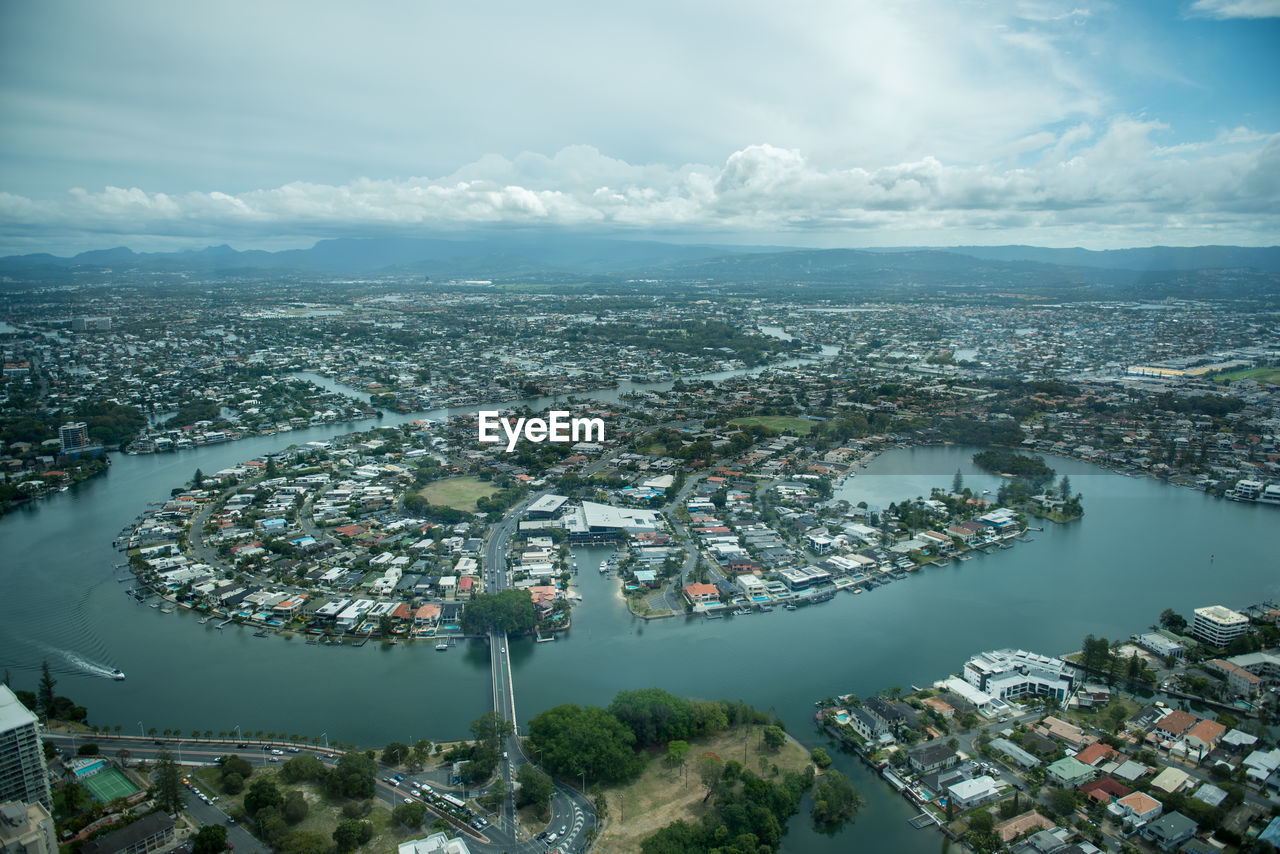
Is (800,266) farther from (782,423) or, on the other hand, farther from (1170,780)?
(1170,780)

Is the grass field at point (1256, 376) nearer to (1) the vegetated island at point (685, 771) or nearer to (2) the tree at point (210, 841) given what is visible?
(1) the vegetated island at point (685, 771)

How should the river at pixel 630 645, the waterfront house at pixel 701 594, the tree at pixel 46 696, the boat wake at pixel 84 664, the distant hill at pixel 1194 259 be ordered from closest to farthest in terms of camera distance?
the tree at pixel 46 696 → the river at pixel 630 645 → the boat wake at pixel 84 664 → the waterfront house at pixel 701 594 → the distant hill at pixel 1194 259

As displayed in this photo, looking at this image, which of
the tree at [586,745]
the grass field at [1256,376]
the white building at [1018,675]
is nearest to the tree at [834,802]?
the tree at [586,745]

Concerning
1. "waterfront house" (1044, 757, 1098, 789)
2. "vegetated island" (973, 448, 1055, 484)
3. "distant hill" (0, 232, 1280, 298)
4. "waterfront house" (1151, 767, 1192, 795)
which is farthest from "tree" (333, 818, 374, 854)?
"distant hill" (0, 232, 1280, 298)

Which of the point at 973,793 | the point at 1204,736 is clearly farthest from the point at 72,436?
the point at 1204,736

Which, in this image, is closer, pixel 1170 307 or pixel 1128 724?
pixel 1128 724

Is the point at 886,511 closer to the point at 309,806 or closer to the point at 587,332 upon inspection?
the point at 309,806

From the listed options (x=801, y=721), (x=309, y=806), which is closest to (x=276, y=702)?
(x=309, y=806)
